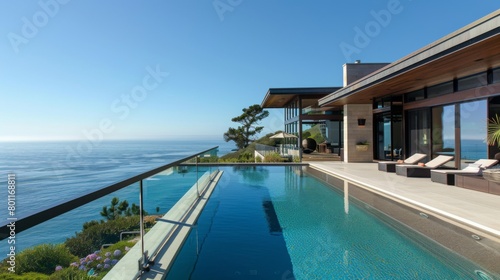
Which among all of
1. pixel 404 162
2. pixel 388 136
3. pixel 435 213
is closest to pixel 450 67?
pixel 404 162

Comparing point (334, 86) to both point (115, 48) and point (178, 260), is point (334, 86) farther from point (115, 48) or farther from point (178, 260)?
point (178, 260)

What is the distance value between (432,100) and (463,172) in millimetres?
3851

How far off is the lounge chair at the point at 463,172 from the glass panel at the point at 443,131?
80.6 inches

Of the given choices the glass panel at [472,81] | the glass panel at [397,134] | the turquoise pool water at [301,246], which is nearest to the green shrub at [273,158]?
the glass panel at [397,134]

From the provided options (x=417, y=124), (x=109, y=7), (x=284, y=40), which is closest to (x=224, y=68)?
(x=284, y=40)

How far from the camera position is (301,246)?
4355 millimetres

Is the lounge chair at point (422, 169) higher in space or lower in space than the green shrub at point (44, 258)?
lower

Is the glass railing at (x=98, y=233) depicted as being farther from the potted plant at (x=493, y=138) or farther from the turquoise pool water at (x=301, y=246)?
the potted plant at (x=493, y=138)

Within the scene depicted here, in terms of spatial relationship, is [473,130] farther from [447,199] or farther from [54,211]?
[54,211]

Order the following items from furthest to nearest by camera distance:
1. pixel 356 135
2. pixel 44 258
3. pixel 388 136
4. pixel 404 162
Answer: pixel 356 135
pixel 388 136
pixel 404 162
pixel 44 258

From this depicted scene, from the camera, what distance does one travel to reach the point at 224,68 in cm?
2095

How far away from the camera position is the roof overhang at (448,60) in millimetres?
5180

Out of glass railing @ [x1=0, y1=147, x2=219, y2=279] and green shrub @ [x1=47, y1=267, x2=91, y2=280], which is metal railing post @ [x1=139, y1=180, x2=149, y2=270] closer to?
glass railing @ [x1=0, y1=147, x2=219, y2=279]

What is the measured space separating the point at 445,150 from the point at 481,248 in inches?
294
